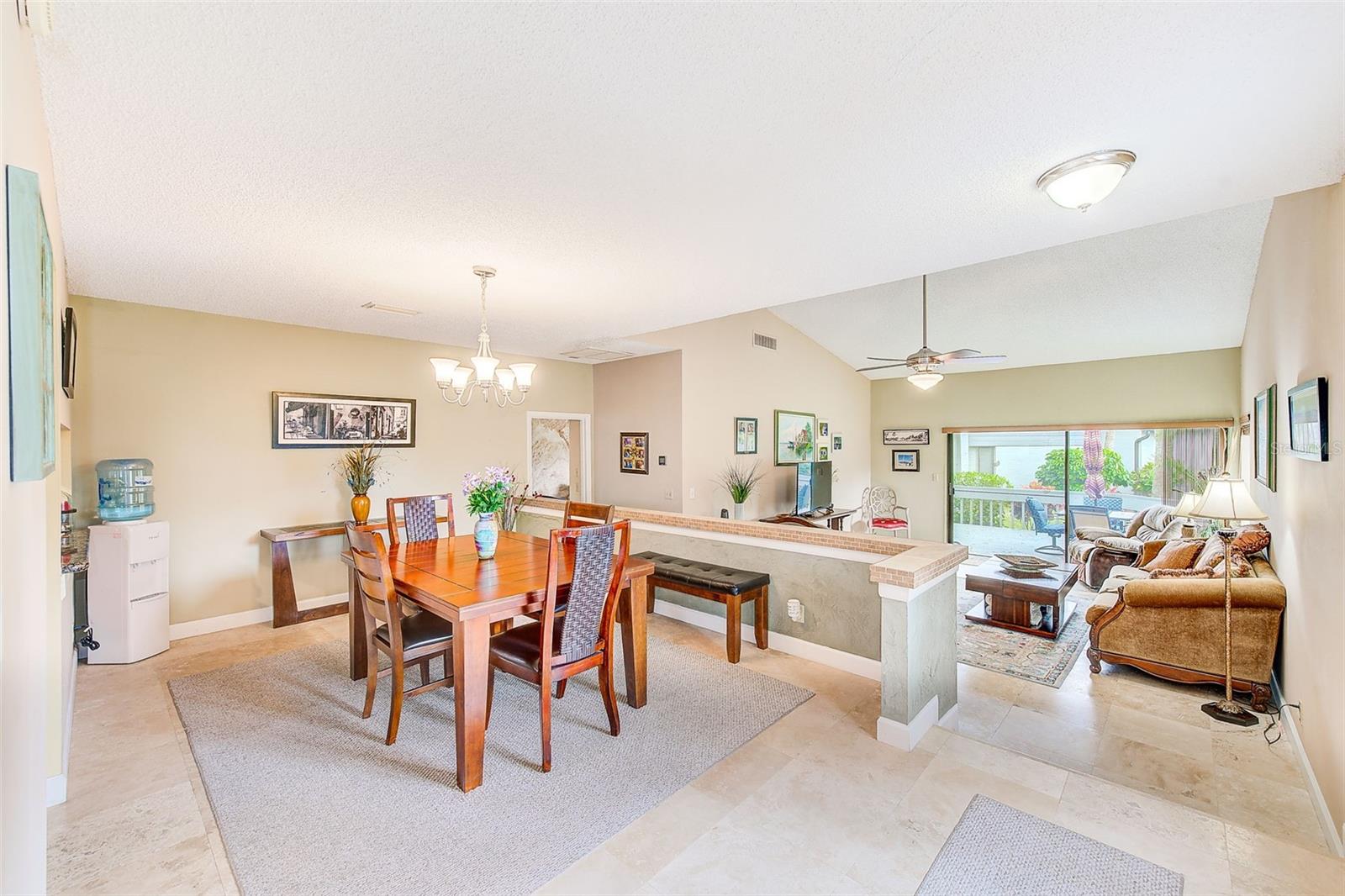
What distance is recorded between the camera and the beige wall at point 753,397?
6.01 m

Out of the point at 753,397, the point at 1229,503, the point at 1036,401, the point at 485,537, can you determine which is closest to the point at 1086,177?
the point at 1229,503

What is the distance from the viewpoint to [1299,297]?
2859 mm

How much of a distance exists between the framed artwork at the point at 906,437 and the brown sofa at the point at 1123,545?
8.41ft

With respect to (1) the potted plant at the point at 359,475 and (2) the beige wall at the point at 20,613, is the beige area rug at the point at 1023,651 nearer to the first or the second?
(2) the beige wall at the point at 20,613

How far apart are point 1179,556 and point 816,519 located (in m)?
3.44

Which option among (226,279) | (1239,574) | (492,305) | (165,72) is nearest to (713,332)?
(492,305)

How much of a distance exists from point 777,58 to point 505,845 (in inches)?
104

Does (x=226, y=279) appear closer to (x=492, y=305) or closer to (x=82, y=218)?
(x=82, y=218)

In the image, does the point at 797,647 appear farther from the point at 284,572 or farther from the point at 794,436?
the point at 794,436

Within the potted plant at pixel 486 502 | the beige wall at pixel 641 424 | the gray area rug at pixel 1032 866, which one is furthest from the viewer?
the beige wall at pixel 641 424

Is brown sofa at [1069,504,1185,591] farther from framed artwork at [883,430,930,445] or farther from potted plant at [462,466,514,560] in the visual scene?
potted plant at [462,466,514,560]

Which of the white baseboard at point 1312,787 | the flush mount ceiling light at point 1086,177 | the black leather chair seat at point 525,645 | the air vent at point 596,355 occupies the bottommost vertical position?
the white baseboard at point 1312,787

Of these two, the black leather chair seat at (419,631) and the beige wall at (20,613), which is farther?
the black leather chair seat at (419,631)

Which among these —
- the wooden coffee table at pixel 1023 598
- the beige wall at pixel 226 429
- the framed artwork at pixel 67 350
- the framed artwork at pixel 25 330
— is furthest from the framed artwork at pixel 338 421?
the wooden coffee table at pixel 1023 598
